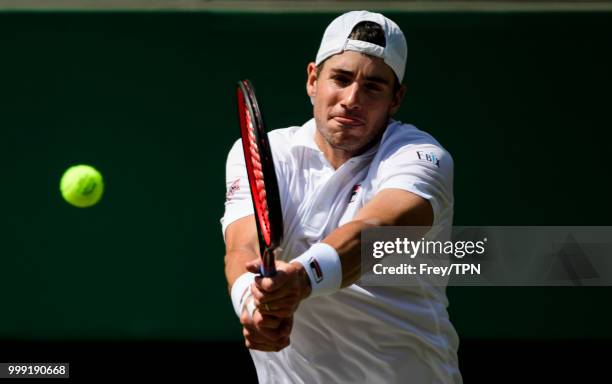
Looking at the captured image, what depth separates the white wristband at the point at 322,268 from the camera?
105 inches

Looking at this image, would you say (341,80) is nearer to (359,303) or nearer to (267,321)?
(359,303)

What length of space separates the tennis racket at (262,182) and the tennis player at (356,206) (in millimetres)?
268

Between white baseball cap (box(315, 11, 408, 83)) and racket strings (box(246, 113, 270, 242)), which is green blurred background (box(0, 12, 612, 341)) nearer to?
white baseball cap (box(315, 11, 408, 83))

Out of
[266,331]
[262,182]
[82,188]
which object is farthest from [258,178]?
[82,188]

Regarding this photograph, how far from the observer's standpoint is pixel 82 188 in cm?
528

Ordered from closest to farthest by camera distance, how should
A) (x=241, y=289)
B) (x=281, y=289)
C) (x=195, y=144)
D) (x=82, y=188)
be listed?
(x=281, y=289), (x=241, y=289), (x=82, y=188), (x=195, y=144)

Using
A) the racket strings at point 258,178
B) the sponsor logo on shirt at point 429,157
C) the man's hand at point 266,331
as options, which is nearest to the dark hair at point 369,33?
the sponsor logo on shirt at point 429,157

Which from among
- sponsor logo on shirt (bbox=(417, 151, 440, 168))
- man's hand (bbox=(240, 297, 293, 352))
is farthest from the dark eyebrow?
man's hand (bbox=(240, 297, 293, 352))

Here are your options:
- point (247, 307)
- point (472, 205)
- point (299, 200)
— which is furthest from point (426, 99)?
point (247, 307)

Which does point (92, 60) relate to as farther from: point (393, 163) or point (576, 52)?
point (393, 163)

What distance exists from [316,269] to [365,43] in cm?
78

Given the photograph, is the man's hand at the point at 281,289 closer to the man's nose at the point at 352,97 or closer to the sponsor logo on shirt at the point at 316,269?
the sponsor logo on shirt at the point at 316,269

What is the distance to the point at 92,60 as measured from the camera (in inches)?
238

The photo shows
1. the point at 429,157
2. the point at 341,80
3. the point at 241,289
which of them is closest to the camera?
the point at 241,289
